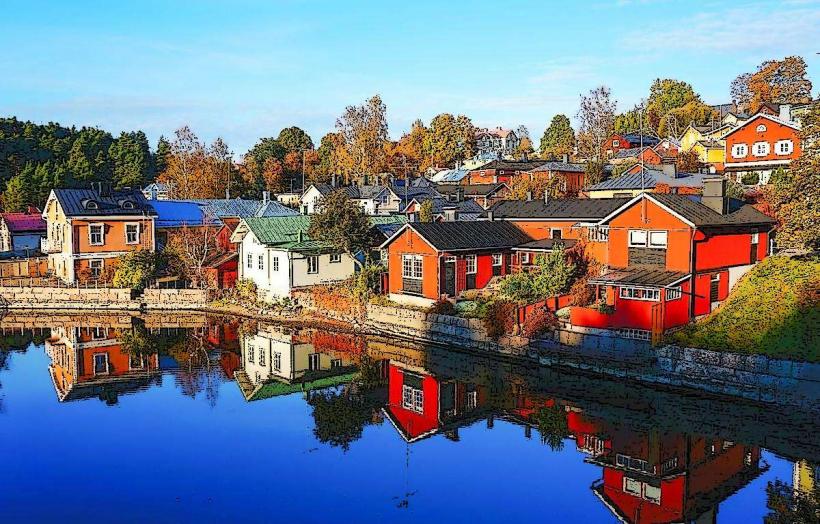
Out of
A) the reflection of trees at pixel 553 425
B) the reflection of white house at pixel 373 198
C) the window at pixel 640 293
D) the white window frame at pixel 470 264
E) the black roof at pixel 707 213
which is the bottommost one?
the reflection of trees at pixel 553 425

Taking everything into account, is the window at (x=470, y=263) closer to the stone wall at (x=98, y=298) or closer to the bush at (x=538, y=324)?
the bush at (x=538, y=324)

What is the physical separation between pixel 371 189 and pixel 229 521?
45.4 meters

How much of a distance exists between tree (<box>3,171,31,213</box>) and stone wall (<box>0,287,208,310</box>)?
25.2 meters

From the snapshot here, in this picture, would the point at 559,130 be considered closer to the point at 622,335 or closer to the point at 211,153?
Answer: the point at 211,153

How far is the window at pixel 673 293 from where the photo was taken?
25.7 meters

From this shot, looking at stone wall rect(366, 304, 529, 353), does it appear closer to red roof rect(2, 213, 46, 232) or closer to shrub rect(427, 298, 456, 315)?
shrub rect(427, 298, 456, 315)

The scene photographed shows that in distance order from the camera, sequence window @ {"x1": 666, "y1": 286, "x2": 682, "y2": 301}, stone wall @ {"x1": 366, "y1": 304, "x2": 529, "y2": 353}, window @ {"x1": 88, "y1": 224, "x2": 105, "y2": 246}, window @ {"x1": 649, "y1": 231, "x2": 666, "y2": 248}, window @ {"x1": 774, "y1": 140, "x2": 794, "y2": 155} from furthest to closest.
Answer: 1. window @ {"x1": 774, "y1": 140, "x2": 794, "y2": 155}
2. window @ {"x1": 88, "y1": 224, "x2": 105, "y2": 246}
3. stone wall @ {"x1": 366, "y1": 304, "x2": 529, "y2": 353}
4. window @ {"x1": 649, "y1": 231, "x2": 666, "y2": 248}
5. window @ {"x1": 666, "y1": 286, "x2": 682, "y2": 301}

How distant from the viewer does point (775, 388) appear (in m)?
21.0

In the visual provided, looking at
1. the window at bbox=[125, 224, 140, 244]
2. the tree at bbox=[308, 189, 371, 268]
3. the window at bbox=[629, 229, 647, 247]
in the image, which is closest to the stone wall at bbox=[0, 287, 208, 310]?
the window at bbox=[125, 224, 140, 244]

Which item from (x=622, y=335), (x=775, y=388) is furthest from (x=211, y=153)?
(x=775, y=388)

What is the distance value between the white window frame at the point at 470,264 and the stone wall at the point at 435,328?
3.79 meters

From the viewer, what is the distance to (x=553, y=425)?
20953mm

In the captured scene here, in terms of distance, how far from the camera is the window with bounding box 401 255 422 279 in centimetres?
3344

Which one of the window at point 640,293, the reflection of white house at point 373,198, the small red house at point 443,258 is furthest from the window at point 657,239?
the reflection of white house at point 373,198
